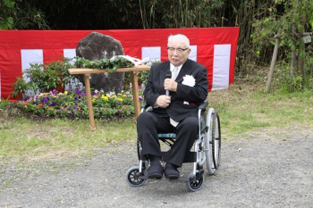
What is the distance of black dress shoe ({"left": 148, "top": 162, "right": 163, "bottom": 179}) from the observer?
3525 mm

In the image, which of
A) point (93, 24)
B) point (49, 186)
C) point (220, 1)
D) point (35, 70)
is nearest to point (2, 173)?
point (49, 186)

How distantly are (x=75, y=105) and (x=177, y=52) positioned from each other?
9.04 ft

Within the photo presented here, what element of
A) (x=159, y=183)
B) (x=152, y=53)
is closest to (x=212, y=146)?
(x=159, y=183)

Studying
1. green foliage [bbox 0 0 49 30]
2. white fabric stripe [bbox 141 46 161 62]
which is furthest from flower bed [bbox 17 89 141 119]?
green foliage [bbox 0 0 49 30]

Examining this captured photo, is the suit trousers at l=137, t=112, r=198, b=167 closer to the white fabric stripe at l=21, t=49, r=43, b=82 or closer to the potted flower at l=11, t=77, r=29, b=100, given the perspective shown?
the potted flower at l=11, t=77, r=29, b=100

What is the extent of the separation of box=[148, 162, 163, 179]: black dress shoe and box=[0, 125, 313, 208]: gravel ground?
17 centimetres

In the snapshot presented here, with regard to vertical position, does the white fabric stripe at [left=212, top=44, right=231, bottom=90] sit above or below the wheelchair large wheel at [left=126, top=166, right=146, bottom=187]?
above

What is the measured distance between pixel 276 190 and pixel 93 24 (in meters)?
8.39

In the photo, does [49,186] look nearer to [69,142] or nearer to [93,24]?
[69,142]

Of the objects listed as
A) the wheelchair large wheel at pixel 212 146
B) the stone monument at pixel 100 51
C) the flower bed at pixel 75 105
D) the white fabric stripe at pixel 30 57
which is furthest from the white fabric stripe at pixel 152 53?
the wheelchair large wheel at pixel 212 146

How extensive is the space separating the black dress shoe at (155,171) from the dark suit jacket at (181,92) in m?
0.45

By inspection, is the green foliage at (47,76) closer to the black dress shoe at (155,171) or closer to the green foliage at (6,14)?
the green foliage at (6,14)

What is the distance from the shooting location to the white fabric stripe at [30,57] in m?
7.02

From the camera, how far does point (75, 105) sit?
20.5ft
